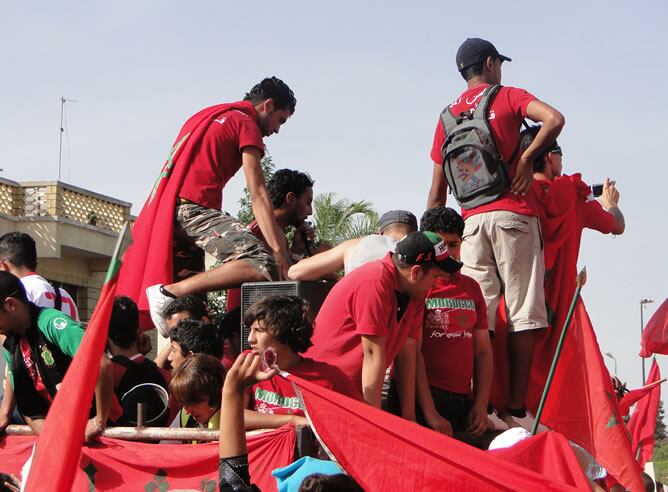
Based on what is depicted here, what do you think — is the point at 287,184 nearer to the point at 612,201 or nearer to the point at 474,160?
the point at 474,160

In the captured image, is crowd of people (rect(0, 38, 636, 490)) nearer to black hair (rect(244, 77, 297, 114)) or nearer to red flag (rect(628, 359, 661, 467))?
black hair (rect(244, 77, 297, 114))

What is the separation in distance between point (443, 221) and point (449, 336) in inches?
23.5

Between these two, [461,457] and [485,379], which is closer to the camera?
[461,457]

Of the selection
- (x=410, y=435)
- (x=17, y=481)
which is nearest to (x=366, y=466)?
(x=410, y=435)

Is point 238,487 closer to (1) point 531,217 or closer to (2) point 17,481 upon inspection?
(2) point 17,481

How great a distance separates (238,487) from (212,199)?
12.4ft

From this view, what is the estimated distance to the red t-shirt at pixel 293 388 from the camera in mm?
5672

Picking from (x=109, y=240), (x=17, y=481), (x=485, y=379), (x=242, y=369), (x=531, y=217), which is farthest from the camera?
(x=109, y=240)

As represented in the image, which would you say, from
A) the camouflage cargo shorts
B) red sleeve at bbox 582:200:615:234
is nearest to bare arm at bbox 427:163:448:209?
red sleeve at bbox 582:200:615:234

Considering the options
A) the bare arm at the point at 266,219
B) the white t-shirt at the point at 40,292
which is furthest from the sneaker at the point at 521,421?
the white t-shirt at the point at 40,292

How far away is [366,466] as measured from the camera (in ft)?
15.9

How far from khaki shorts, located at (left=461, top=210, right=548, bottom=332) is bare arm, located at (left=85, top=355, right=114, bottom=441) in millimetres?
2459

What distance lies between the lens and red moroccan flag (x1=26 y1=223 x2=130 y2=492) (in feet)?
14.1

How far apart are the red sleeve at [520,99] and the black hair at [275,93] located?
139 centimetres
